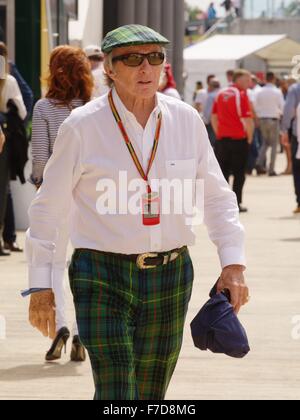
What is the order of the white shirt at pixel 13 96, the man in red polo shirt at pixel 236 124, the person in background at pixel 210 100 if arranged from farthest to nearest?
1. the person in background at pixel 210 100
2. the man in red polo shirt at pixel 236 124
3. the white shirt at pixel 13 96

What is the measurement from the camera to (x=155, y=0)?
98.7ft

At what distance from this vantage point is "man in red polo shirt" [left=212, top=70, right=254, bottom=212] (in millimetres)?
18812

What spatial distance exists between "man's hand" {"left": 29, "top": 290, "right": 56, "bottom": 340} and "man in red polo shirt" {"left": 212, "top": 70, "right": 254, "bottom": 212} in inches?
552

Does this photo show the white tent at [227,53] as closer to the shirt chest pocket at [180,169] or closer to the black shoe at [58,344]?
the black shoe at [58,344]

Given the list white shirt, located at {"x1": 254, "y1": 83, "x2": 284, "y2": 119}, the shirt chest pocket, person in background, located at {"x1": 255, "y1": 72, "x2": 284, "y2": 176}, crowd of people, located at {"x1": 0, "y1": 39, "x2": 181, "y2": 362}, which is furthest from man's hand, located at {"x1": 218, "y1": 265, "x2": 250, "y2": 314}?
white shirt, located at {"x1": 254, "y1": 83, "x2": 284, "y2": 119}

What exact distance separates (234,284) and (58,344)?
3.37m

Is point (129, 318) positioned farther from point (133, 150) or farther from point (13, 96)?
point (13, 96)

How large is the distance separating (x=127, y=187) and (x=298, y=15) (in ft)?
183

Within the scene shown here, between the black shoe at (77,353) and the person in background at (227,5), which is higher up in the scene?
the black shoe at (77,353)

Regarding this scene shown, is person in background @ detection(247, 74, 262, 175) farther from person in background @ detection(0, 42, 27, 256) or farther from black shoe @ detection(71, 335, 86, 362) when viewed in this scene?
black shoe @ detection(71, 335, 86, 362)

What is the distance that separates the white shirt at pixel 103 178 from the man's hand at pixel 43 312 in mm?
40

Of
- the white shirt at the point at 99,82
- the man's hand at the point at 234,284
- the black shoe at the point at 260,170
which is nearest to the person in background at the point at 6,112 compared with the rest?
the white shirt at the point at 99,82

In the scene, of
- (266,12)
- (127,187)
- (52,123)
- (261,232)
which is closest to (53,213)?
(127,187)

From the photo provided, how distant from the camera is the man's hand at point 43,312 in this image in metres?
4.83
